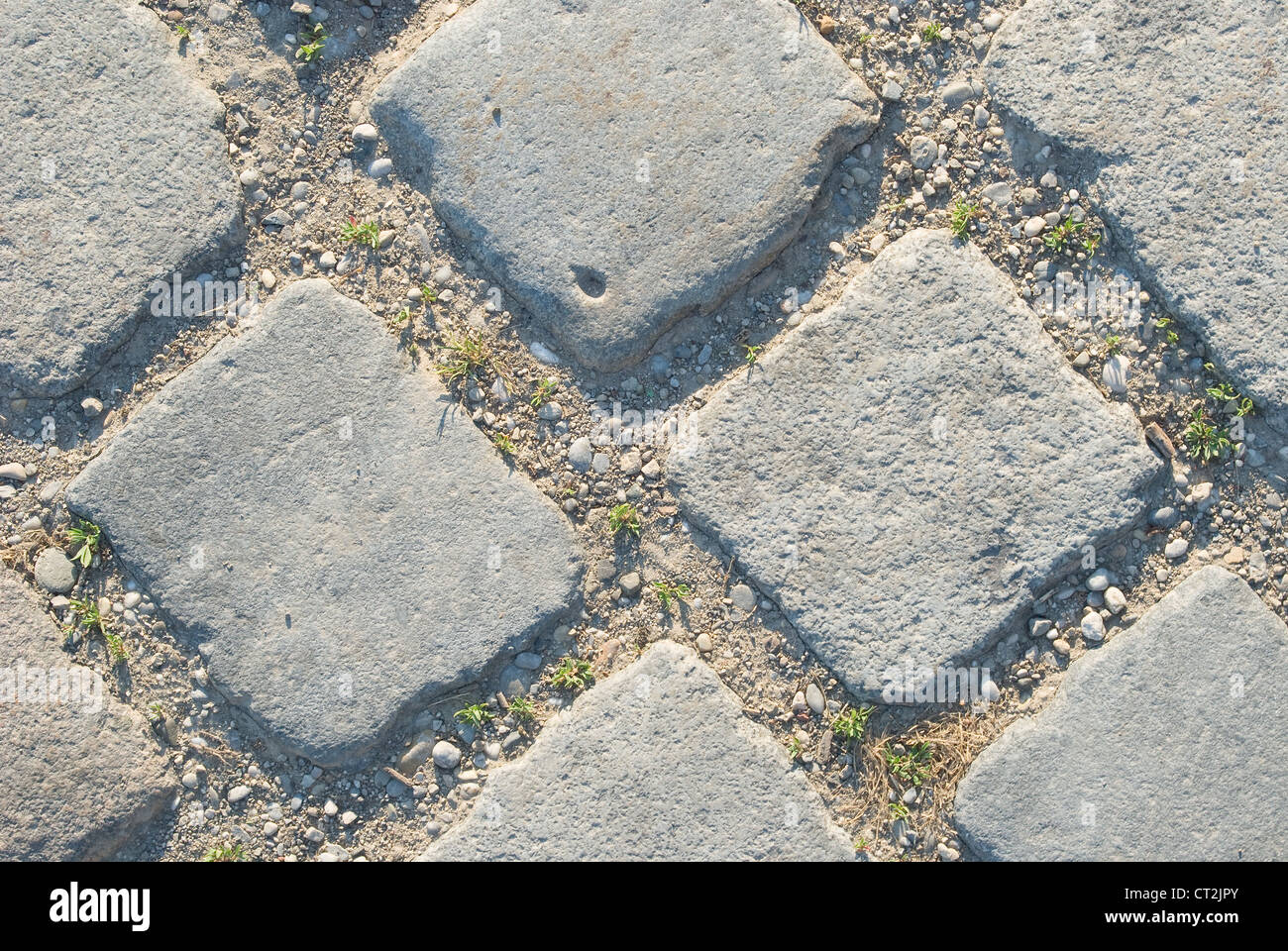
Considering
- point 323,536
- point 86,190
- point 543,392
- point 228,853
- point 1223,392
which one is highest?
point 86,190

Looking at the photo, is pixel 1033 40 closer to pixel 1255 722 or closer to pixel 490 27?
pixel 490 27

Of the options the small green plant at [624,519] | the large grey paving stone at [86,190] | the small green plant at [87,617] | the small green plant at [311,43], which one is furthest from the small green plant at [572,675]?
the small green plant at [311,43]

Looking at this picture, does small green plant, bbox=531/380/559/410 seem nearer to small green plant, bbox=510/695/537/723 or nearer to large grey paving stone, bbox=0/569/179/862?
small green plant, bbox=510/695/537/723

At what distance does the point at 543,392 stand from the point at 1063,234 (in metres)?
1.32

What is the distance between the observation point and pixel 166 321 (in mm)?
2418

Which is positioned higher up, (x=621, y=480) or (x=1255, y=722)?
(x=621, y=480)

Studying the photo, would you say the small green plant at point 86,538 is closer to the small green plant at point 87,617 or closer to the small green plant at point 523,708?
the small green plant at point 87,617

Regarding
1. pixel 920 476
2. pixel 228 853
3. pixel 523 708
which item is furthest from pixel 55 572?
pixel 920 476

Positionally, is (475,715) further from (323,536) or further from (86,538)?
(86,538)

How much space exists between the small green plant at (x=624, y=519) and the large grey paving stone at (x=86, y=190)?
117 centimetres

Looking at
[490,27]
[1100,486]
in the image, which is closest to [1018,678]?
[1100,486]

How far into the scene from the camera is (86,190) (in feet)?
7.88
